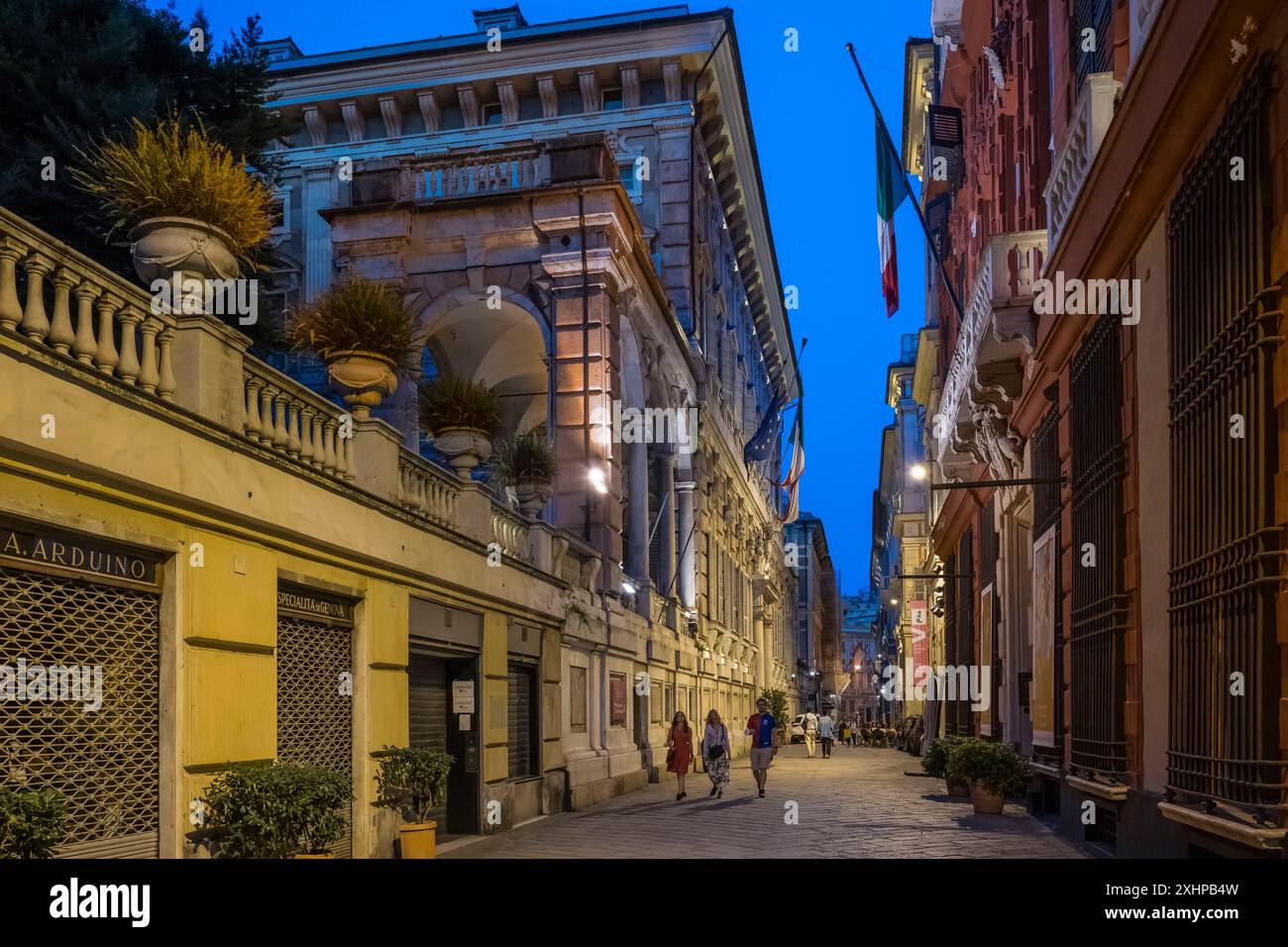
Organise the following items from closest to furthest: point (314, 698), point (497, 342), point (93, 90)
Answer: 1. point (314, 698)
2. point (93, 90)
3. point (497, 342)

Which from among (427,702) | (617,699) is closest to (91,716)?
(427,702)

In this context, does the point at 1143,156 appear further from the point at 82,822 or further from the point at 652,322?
the point at 652,322

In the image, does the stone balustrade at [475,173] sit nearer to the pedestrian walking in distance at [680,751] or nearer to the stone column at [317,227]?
the stone column at [317,227]

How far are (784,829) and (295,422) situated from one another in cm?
946

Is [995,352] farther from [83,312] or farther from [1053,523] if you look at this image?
[83,312]

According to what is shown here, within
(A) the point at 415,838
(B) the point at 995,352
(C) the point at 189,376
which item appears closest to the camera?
(C) the point at 189,376

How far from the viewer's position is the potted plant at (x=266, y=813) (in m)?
9.98

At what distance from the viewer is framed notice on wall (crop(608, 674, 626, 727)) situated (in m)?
26.5

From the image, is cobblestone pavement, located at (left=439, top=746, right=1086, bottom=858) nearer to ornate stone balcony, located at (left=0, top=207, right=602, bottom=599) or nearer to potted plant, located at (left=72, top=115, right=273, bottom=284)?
ornate stone balcony, located at (left=0, top=207, right=602, bottom=599)

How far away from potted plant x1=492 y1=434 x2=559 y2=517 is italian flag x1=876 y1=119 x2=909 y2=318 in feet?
19.9

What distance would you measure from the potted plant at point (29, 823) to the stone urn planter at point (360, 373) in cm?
725

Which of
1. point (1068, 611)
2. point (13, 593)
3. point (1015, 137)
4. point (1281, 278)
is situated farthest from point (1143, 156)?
point (1015, 137)

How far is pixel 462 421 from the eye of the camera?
62.1 ft
